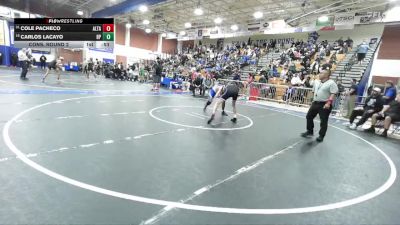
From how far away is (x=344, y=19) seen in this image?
56.4 ft

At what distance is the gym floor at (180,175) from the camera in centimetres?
260

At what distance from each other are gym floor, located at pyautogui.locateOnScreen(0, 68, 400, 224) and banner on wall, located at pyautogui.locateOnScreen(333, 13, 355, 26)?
44.1 feet

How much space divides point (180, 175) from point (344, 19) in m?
18.2

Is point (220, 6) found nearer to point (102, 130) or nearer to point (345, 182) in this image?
point (102, 130)

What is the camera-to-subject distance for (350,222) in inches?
106

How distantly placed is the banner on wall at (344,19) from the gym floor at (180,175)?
13.4 metres

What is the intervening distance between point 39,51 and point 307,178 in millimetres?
32180

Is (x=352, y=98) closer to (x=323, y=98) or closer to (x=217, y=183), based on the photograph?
(x=323, y=98)

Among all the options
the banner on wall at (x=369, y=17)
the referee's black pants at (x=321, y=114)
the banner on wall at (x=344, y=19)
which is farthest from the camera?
the banner on wall at (x=344, y=19)
